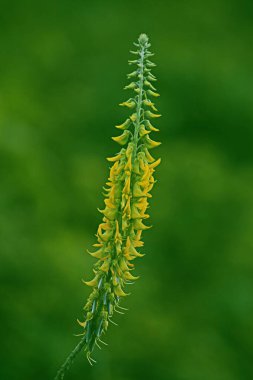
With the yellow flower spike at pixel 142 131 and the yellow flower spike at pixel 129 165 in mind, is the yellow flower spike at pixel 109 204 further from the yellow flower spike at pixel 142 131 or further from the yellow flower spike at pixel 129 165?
the yellow flower spike at pixel 142 131

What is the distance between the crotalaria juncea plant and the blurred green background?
4.22 meters

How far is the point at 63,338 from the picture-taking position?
26.3 feet

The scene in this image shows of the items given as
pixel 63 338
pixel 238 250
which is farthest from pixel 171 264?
pixel 63 338

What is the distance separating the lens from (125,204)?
320 cm

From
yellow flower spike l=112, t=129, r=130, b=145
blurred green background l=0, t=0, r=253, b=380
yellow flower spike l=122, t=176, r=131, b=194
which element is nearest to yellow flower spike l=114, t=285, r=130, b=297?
yellow flower spike l=122, t=176, r=131, b=194

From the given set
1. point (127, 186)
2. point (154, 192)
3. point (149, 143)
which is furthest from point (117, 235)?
point (154, 192)

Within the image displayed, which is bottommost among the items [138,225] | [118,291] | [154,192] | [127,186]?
[118,291]

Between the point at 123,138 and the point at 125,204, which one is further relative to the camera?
the point at 123,138

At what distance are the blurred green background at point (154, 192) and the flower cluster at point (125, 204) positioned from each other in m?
4.22

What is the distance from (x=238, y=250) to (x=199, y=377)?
2.57 meters

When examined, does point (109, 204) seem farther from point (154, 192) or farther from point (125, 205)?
point (154, 192)

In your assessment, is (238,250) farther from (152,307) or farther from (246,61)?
(246,61)

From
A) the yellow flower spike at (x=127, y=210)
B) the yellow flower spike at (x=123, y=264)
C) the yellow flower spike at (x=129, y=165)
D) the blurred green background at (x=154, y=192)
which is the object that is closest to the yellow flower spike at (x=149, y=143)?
the yellow flower spike at (x=129, y=165)

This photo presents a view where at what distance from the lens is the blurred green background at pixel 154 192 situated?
8.34 metres
